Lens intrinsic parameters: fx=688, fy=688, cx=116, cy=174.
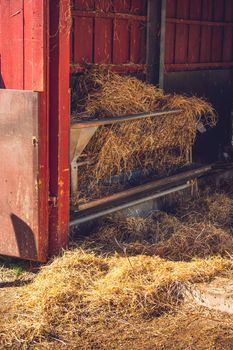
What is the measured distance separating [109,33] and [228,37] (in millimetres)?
3298

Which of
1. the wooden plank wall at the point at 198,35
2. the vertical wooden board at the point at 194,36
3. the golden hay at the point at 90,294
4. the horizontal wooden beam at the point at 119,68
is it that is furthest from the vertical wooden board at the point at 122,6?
the golden hay at the point at 90,294

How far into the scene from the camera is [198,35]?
9703mm

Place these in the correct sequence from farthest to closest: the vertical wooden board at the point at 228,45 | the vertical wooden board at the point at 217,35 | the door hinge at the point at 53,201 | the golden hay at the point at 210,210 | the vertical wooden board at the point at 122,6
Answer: the vertical wooden board at the point at 228,45 → the vertical wooden board at the point at 217,35 → the golden hay at the point at 210,210 → the vertical wooden board at the point at 122,6 → the door hinge at the point at 53,201

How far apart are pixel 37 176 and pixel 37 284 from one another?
3.06ft

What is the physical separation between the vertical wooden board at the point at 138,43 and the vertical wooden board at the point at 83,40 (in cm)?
87

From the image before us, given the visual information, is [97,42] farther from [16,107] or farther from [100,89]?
[16,107]

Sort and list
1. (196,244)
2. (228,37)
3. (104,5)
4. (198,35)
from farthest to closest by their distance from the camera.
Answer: (228,37)
(198,35)
(104,5)
(196,244)

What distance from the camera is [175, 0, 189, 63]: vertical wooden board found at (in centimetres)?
915

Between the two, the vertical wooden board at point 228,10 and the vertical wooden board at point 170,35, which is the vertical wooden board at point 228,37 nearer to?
the vertical wooden board at point 228,10

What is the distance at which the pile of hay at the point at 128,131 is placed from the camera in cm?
686

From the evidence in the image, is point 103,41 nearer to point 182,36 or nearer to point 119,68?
point 119,68

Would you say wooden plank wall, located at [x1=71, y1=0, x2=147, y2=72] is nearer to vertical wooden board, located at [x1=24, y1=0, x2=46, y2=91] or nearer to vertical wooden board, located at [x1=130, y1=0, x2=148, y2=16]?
vertical wooden board, located at [x1=130, y1=0, x2=148, y2=16]

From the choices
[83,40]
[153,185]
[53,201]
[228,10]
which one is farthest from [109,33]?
[228,10]

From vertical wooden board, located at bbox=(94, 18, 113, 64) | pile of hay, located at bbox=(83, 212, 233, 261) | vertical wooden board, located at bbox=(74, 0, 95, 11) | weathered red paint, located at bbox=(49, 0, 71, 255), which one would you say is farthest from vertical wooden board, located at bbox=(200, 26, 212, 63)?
weathered red paint, located at bbox=(49, 0, 71, 255)
